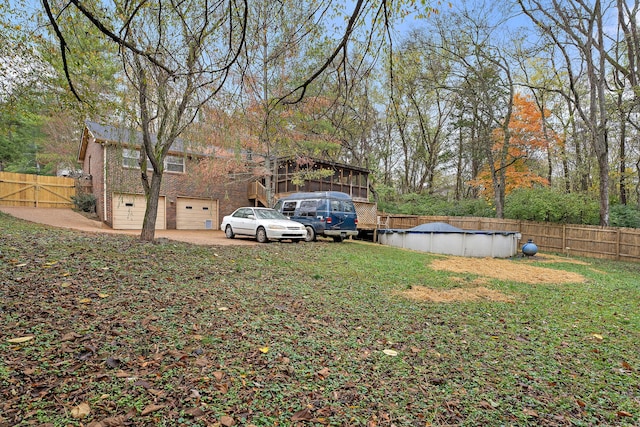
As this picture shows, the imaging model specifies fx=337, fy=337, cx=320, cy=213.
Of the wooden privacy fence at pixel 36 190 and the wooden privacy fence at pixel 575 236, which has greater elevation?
the wooden privacy fence at pixel 36 190

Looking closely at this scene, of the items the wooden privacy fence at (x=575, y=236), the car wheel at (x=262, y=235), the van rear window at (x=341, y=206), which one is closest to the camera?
the car wheel at (x=262, y=235)

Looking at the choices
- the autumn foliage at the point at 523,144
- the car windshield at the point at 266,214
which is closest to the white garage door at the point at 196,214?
the car windshield at the point at 266,214

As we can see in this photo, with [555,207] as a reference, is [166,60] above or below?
above

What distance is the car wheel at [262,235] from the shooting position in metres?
11.8

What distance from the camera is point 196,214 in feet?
63.3

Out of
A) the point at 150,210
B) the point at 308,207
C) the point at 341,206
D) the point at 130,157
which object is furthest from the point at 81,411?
the point at 341,206

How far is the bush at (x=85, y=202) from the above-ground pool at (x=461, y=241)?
1670 cm

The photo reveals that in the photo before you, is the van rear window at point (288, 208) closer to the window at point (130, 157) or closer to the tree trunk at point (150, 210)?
the window at point (130, 157)

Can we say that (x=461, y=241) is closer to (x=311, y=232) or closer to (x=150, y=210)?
(x=311, y=232)

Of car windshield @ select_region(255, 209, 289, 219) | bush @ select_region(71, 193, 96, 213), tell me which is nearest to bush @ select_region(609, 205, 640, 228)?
car windshield @ select_region(255, 209, 289, 219)

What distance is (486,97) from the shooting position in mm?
18625

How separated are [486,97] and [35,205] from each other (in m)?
26.1

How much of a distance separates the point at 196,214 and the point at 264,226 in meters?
9.10

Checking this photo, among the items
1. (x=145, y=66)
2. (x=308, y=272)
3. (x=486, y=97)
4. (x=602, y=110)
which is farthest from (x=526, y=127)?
(x=145, y=66)
